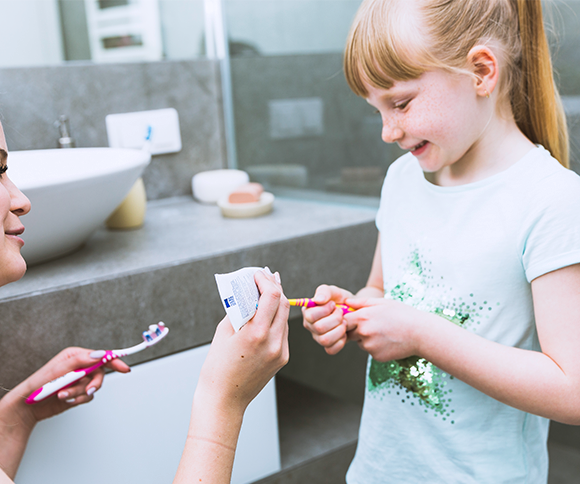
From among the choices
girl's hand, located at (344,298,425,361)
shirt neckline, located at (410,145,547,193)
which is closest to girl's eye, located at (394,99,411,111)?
shirt neckline, located at (410,145,547,193)

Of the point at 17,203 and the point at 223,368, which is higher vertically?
the point at 17,203

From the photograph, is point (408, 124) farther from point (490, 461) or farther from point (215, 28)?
point (215, 28)

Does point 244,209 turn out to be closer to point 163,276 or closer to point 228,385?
point 163,276

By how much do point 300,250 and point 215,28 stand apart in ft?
2.83

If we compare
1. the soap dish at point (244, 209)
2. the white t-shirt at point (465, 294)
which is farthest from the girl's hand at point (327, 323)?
the soap dish at point (244, 209)

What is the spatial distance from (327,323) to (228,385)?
195 mm

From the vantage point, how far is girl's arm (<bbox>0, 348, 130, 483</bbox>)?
75 centimetres

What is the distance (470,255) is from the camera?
0.70 meters

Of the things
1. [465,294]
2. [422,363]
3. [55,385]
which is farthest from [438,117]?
[55,385]

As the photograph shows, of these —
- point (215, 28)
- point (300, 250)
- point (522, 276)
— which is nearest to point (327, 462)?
point (300, 250)

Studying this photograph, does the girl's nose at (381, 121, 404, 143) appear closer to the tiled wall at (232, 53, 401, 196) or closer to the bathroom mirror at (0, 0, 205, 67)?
the tiled wall at (232, 53, 401, 196)

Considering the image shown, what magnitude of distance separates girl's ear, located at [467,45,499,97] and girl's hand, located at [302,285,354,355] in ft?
1.07

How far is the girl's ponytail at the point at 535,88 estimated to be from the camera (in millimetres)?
708

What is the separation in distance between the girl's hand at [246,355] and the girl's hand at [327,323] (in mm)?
141
